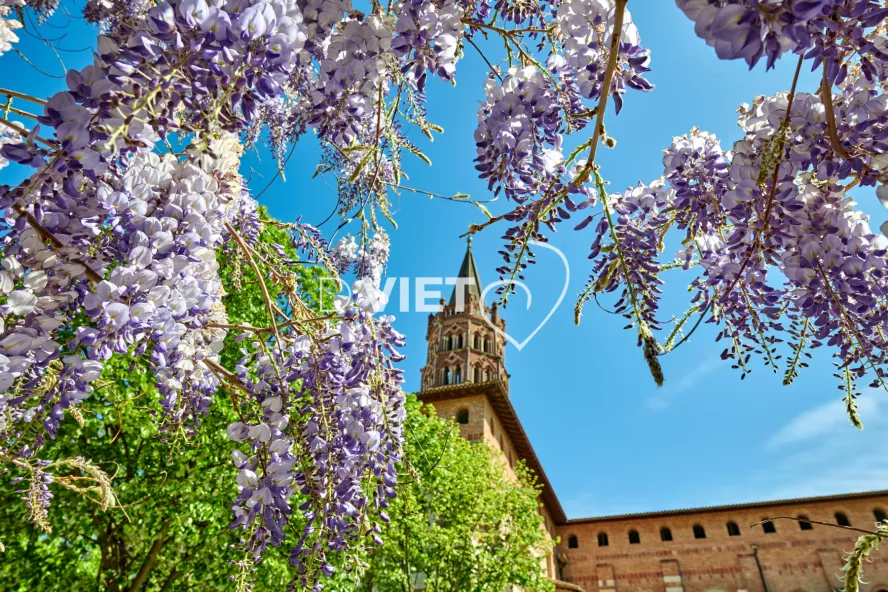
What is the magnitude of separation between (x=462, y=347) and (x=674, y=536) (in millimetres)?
17395

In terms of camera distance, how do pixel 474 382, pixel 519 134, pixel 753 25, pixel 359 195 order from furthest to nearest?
pixel 474 382 → pixel 359 195 → pixel 519 134 → pixel 753 25

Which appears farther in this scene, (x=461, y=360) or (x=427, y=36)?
(x=461, y=360)

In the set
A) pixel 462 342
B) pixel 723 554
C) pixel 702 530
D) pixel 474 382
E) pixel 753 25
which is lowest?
pixel 753 25

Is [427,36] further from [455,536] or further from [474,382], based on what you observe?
[474,382]

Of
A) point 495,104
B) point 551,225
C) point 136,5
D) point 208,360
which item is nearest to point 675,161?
point 551,225

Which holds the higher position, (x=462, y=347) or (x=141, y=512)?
(x=462, y=347)

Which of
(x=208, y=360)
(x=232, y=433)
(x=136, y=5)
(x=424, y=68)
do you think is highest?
(x=136, y=5)

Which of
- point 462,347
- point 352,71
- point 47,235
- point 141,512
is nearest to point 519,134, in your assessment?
point 352,71

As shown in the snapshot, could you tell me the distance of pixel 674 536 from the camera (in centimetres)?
3297

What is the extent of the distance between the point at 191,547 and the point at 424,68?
29.0 feet

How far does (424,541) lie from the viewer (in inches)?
472

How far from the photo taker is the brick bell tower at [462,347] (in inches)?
1281

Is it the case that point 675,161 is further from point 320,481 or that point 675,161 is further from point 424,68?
point 320,481

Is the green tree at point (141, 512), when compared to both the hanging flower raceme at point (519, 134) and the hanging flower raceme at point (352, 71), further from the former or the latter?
the hanging flower raceme at point (519, 134)
